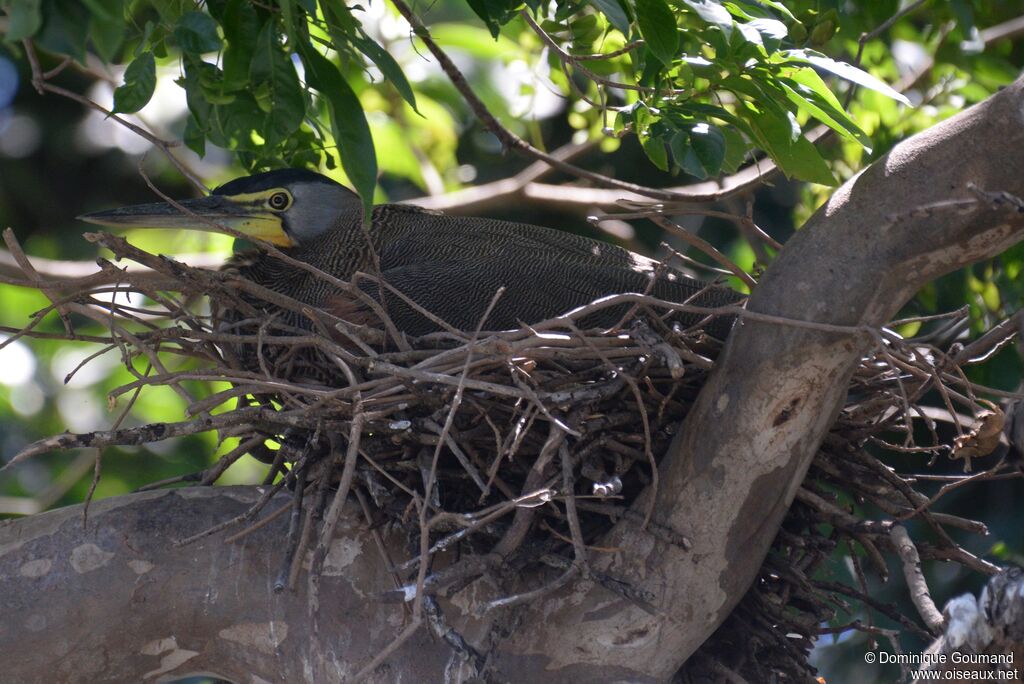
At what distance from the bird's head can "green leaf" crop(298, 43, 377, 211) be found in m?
1.20

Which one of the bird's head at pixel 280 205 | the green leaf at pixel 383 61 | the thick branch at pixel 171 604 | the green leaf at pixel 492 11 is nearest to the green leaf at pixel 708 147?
the green leaf at pixel 492 11

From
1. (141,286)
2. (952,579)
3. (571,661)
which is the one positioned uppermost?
(141,286)

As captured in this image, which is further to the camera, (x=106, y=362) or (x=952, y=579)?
(x=106, y=362)

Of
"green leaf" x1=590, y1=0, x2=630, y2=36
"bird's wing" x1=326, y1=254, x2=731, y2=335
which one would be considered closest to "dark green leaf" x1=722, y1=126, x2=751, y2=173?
"bird's wing" x1=326, y1=254, x2=731, y2=335

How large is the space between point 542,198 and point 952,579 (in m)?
2.51

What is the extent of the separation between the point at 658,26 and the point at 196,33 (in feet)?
3.35

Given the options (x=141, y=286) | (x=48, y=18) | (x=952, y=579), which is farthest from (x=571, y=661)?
(x=952, y=579)

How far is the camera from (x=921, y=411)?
9.57 feet

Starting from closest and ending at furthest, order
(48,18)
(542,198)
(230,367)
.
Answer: (48,18)
(230,367)
(542,198)

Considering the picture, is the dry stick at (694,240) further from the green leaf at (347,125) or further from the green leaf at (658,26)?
the green leaf at (347,125)

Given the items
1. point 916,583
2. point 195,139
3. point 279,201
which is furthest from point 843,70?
point 279,201

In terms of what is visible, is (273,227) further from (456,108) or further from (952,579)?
(952,579)

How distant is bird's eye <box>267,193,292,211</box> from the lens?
4.01m

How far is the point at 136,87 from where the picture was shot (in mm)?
2646
